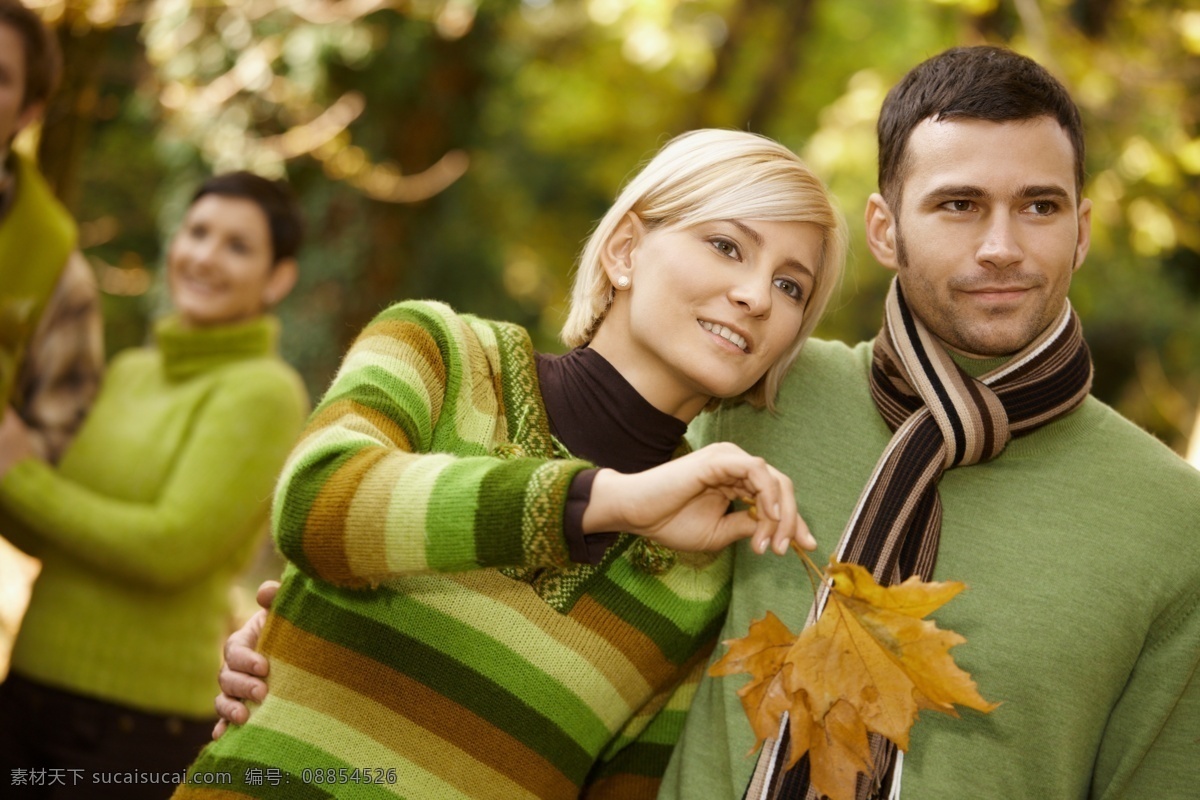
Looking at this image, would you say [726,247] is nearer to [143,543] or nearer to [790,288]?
[790,288]

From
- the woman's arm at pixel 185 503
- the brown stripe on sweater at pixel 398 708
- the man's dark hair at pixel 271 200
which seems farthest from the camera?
the man's dark hair at pixel 271 200

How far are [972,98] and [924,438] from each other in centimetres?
61

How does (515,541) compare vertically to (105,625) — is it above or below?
above

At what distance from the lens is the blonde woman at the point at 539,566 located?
1.73 m

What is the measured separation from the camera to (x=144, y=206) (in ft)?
34.3

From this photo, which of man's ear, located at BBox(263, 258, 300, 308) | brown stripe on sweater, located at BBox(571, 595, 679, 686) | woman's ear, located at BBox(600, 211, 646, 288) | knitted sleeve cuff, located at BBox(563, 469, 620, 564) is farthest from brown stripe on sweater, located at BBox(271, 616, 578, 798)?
man's ear, located at BBox(263, 258, 300, 308)

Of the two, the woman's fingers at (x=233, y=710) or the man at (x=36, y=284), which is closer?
the woman's fingers at (x=233, y=710)

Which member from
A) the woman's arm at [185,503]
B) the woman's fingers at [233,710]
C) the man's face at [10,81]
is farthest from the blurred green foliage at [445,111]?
the woman's fingers at [233,710]

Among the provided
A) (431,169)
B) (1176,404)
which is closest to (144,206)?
(431,169)

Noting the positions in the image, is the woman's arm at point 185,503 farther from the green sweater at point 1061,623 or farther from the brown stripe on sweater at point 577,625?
the green sweater at point 1061,623

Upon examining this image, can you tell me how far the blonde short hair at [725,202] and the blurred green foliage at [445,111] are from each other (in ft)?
1.27

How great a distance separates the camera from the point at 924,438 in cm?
210

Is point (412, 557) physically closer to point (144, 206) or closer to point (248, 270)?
point (248, 270)

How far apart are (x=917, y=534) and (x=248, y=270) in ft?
7.02
